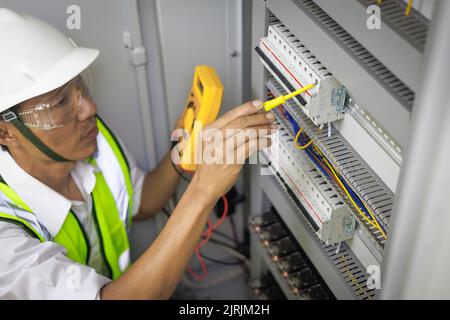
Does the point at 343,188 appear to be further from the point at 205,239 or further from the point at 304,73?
the point at 205,239

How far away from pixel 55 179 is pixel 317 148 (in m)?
0.77

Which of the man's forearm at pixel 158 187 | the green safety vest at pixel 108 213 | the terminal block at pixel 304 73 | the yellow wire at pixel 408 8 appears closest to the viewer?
the yellow wire at pixel 408 8

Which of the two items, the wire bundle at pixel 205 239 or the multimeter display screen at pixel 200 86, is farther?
the wire bundle at pixel 205 239

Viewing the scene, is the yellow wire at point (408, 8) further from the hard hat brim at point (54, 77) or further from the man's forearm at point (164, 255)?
the hard hat brim at point (54, 77)

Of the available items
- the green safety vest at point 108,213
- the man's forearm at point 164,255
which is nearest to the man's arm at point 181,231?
the man's forearm at point 164,255

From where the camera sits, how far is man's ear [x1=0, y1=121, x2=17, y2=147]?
141 cm

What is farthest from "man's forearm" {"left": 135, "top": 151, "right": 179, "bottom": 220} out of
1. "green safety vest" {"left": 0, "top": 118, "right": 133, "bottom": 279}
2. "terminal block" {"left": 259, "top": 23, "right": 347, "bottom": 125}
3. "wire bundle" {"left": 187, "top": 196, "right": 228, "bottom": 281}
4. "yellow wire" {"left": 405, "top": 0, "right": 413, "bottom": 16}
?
"yellow wire" {"left": 405, "top": 0, "right": 413, "bottom": 16}

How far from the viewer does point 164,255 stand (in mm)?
1331

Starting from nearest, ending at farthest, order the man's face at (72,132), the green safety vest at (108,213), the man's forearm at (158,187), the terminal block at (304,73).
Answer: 1. the terminal block at (304,73)
2. the man's face at (72,132)
3. the green safety vest at (108,213)
4. the man's forearm at (158,187)

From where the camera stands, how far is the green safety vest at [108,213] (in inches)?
63.5

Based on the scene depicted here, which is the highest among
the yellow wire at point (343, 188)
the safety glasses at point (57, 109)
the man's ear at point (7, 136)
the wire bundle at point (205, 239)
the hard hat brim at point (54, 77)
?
the hard hat brim at point (54, 77)

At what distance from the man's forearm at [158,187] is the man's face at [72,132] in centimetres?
33

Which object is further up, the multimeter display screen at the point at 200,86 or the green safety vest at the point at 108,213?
the multimeter display screen at the point at 200,86

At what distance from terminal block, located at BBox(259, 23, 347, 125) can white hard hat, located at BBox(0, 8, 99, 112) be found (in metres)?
0.51
